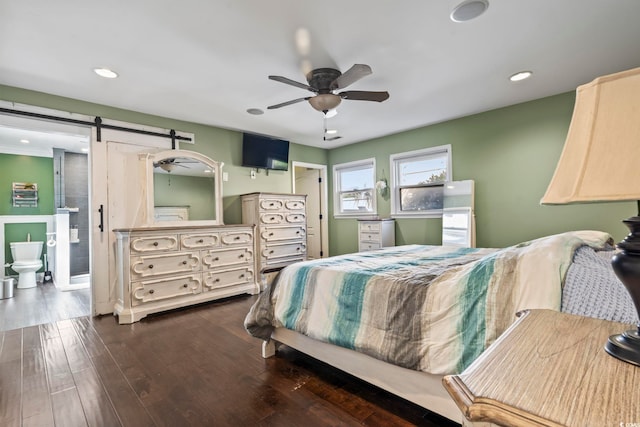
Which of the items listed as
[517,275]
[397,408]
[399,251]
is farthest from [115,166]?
[517,275]

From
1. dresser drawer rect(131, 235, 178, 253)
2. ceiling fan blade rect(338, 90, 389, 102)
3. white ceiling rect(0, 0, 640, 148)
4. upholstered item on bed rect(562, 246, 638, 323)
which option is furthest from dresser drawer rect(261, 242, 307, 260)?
upholstered item on bed rect(562, 246, 638, 323)

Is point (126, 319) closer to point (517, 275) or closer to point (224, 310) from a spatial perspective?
point (224, 310)

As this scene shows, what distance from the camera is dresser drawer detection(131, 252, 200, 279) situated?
3289mm

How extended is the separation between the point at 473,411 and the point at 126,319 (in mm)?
3628

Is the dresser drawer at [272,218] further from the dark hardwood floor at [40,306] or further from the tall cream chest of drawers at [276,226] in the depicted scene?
the dark hardwood floor at [40,306]

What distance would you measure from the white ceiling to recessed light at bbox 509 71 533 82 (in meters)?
0.07

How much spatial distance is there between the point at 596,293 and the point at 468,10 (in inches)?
75.0

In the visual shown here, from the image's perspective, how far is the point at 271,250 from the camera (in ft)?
15.0

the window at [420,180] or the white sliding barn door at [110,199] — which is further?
the window at [420,180]

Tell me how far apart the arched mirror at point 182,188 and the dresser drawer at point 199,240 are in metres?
0.41

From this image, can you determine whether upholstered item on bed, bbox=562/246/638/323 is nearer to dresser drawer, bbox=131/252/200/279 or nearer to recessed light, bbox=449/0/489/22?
recessed light, bbox=449/0/489/22

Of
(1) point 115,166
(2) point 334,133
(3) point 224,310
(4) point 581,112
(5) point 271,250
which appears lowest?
(3) point 224,310

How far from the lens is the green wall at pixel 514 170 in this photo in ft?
11.3

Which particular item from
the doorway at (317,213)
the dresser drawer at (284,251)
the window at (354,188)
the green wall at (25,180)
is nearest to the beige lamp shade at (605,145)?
the dresser drawer at (284,251)
